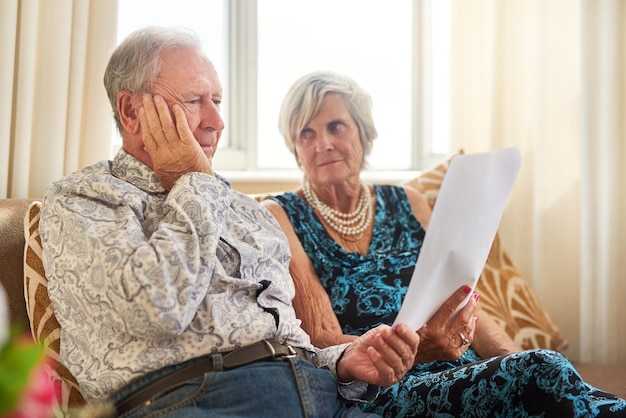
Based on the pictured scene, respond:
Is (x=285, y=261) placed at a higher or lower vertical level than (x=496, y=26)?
lower

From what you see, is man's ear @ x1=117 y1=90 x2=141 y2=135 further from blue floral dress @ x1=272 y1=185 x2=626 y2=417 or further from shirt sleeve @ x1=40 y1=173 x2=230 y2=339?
blue floral dress @ x1=272 y1=185 x2=626 y2=417

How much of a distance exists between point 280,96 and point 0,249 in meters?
1.56

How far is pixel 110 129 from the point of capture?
2.07 metres

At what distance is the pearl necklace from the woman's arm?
164mm

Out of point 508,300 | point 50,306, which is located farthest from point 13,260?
point 508,300

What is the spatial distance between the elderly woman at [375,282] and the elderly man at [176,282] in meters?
0.14

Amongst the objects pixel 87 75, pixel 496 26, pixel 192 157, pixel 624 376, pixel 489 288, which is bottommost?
pixel 624 376

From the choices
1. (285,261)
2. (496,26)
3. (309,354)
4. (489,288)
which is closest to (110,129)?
(285,261)

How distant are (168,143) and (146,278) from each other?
358 millimetres

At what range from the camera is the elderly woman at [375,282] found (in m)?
1.36

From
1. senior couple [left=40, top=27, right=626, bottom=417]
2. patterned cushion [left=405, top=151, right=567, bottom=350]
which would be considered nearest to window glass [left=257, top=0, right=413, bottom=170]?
patterned cushion [left=405, top=151, right=567, bottom=350]

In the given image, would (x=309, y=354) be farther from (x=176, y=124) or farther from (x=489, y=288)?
(x=489, y=288)

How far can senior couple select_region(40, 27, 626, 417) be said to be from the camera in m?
1.23

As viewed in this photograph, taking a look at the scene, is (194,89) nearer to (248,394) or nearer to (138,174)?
(138,174)
